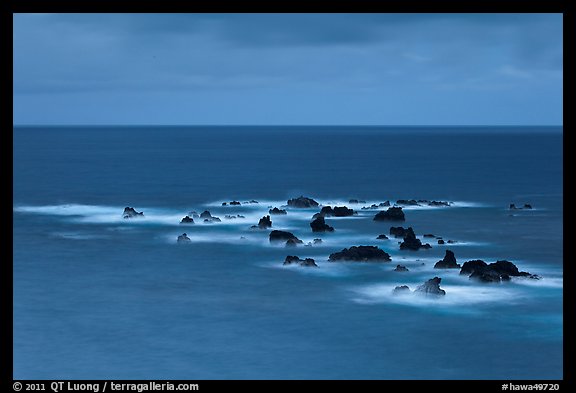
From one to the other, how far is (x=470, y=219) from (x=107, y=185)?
3879 centimetres

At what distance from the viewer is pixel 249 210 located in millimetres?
51406

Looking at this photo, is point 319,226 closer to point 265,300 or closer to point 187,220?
point 187,220

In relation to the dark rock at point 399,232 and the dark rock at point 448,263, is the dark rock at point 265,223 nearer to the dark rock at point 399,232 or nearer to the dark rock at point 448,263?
the dark rock at point 399,232

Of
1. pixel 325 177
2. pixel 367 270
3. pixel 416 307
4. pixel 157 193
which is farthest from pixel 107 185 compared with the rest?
pixel 416 307

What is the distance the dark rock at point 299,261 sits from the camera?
33.6 m

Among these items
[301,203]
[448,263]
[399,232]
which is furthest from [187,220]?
[448,263]

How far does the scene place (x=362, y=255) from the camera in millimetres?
34375

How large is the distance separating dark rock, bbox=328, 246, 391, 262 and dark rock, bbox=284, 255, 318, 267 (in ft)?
4.30

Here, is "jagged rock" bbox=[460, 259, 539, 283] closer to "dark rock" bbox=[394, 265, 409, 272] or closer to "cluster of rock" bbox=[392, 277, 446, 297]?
"cluster of rock" bbox=[392, 277, 446, 297]

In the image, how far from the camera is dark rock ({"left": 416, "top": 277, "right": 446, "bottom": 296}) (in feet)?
94.1

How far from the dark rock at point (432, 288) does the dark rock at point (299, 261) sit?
18.8 ft

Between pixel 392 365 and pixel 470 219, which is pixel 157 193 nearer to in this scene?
pixel 470 219

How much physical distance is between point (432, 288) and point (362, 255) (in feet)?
19.7

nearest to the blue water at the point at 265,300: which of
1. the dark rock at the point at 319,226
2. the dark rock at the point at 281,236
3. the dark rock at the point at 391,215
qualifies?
the dark rock at the point at 281,236
